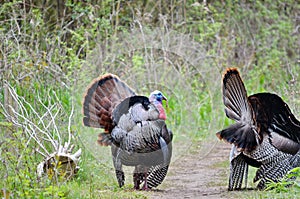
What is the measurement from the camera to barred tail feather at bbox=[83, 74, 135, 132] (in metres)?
7.20

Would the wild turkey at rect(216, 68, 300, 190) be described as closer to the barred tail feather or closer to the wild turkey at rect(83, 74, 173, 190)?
the wild turkey at rect(83, 74, 173, 190)

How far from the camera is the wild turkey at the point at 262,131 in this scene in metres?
6.43

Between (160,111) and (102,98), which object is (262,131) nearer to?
(160,111)

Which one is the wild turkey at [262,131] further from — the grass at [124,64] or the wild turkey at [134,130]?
the wild turkey at [134,130]

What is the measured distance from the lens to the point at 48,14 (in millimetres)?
11578

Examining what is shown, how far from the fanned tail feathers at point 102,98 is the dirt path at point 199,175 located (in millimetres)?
1022

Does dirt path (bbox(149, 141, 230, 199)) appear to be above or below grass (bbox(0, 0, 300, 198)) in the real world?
below

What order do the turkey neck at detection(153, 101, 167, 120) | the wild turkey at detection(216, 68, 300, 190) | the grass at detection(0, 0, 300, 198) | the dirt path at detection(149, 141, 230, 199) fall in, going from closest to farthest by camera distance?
the wild turkey at detection(216, 68, 300, 190) → the grass at detection(0, 0, 300, 198) → the dirt path at detection(149, 141, 230, 199) → the turkey neck at detection(153, 101, 167, 120)

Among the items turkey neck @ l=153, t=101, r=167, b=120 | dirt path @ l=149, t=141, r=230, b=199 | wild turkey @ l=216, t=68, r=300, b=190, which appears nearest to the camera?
wild turkey @ l=216, t=68, r=300, b=190

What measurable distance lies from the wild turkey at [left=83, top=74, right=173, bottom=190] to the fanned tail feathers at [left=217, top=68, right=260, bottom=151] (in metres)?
0.71

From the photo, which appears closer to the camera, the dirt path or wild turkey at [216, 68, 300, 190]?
wild turkey at [216, 68, 300, 190]

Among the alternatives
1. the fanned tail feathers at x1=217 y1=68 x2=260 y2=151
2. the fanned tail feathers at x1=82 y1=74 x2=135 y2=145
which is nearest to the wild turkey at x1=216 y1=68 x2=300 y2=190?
the fanned tail feathers at x1=217 y1=68 x2=260 y2=151

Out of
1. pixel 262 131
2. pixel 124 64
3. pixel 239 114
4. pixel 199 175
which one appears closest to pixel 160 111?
pixel 239 114

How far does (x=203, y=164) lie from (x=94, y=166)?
1.91 meters
